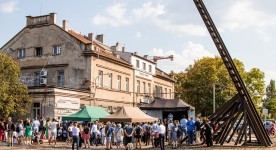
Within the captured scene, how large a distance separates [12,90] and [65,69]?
785 centimetres

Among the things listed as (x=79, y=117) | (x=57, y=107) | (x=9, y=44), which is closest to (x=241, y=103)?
(x=79, y=117)

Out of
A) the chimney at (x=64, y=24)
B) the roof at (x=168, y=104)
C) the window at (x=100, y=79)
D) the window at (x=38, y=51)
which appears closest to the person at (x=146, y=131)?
the roof at (x=168, y=104)

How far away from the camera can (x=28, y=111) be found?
1405 inches

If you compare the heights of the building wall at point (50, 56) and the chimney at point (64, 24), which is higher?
the chimney at point (64, 24)

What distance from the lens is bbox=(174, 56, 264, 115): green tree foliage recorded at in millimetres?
56594

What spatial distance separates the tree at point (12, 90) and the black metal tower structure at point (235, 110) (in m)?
17.7

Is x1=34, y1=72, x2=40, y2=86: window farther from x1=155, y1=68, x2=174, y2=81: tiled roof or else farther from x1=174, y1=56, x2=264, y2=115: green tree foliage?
x1=174, y1=56, x2=264, y2=115: green tree foliage

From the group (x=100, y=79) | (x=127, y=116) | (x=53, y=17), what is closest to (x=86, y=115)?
(x=127, y=116)

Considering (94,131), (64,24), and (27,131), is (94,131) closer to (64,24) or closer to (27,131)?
(27,131)

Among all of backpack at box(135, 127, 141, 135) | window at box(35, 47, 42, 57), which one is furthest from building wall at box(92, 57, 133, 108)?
backpack at box(135, 127, 141, 135)

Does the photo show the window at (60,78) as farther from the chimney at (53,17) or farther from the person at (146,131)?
the person at (146,131)

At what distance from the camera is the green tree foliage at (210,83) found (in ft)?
186

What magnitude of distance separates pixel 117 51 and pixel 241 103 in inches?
1031

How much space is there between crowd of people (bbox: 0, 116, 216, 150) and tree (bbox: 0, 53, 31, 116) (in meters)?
3.65
